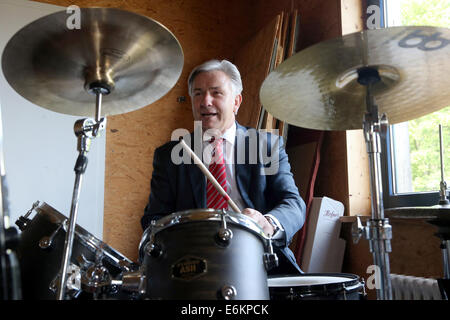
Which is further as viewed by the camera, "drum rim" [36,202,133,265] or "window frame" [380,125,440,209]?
"window frame" [380,125,440,209]

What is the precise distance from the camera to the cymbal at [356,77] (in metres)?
0.87

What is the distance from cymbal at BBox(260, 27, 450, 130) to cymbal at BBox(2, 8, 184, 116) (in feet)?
1.00

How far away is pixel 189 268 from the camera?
82 centimetres

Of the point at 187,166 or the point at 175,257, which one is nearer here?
the point at 175,257

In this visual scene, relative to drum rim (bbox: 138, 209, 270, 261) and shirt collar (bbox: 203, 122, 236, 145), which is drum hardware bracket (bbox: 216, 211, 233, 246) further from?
shirt collar (bbox: 203, 122, 236, 145)

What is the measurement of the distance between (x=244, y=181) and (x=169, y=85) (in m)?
0.60

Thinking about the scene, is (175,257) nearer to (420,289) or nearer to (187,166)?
(187,166)

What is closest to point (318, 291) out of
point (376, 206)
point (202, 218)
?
point (376, 206)

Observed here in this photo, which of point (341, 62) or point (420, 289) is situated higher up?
point (341, 62)

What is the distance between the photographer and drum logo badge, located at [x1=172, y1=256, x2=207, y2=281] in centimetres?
81

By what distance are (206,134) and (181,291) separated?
996 mm

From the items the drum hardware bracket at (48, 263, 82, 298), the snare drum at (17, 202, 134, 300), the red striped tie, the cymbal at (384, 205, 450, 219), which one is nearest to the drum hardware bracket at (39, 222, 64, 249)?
the snare drum at (17, 202, 134, 300)
